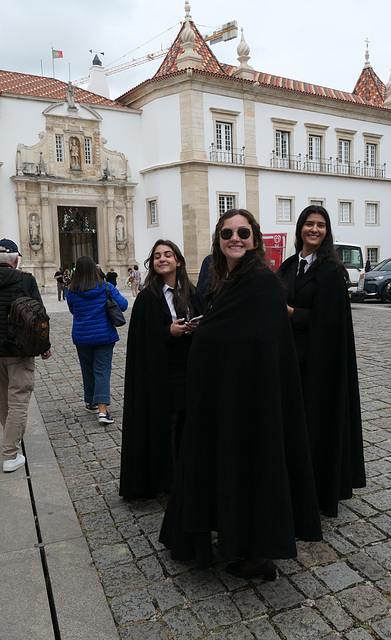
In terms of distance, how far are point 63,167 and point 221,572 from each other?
26.7 metres

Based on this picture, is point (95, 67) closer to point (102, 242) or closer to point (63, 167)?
point (63, 167)

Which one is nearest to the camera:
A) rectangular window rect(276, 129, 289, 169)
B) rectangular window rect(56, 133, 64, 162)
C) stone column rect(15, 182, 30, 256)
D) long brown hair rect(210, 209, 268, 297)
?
long brown hair rect(210, 209, 268, 297)

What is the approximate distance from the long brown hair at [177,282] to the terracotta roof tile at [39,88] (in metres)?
25.3

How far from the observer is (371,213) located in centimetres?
3503

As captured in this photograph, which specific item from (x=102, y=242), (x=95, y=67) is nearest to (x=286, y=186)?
(x=102, y=242)

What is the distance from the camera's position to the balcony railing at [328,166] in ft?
101

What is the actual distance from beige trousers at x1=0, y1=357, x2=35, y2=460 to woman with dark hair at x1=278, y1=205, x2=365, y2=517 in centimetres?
230

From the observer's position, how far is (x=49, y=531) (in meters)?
3.31

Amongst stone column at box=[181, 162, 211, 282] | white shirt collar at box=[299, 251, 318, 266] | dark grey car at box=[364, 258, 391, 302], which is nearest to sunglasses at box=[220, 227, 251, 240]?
white shirt collar at box=[299, 251, 318, 266]

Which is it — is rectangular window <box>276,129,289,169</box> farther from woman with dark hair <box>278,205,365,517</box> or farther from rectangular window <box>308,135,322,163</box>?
woman with dark hair <box>278,205,365,517</box>

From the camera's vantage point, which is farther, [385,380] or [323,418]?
[385,380]

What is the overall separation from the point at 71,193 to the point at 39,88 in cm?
558

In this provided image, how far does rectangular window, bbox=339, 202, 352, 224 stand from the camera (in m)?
33.4

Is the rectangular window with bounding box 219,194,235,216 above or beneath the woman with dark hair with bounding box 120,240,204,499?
above
